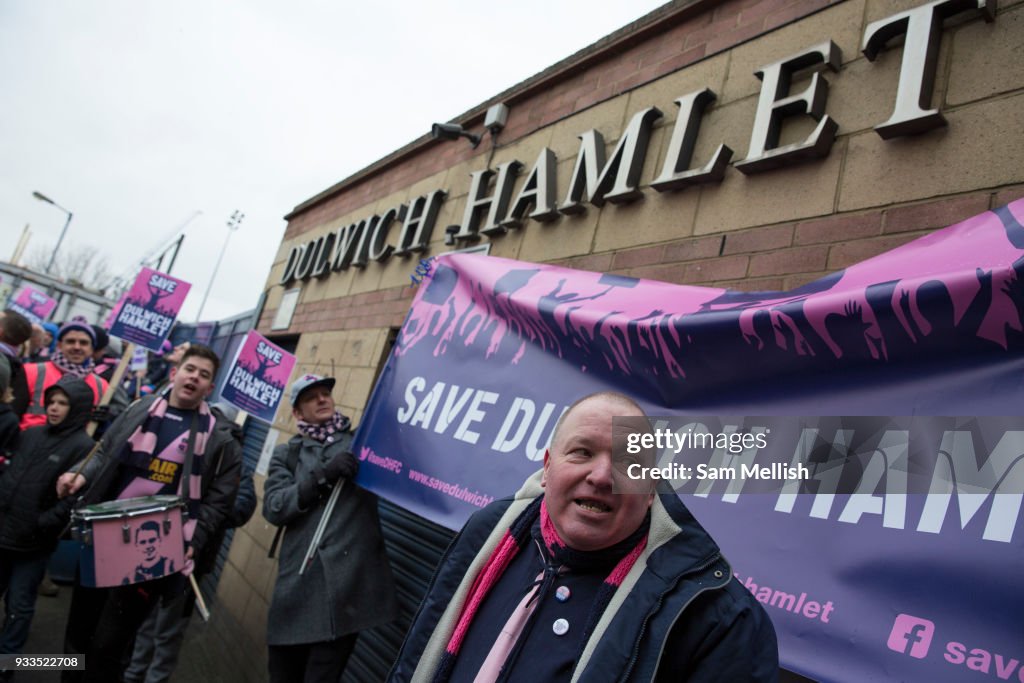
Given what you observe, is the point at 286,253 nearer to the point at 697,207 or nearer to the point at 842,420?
the point at 697,207

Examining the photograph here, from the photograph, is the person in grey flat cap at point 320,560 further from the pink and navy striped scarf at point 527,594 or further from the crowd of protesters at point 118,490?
the pink and navy striped scarf at point 527,594

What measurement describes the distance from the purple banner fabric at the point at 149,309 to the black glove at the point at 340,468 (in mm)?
5489

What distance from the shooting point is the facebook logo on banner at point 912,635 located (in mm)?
1385

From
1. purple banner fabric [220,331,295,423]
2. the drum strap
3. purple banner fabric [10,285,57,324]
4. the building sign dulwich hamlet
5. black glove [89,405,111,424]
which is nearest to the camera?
the building sign dulwich hamlet

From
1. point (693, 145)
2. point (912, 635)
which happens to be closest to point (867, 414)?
point (912, 635)

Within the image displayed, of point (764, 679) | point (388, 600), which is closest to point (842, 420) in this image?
point (764, 679)

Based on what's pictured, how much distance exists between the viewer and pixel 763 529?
5.72 feet

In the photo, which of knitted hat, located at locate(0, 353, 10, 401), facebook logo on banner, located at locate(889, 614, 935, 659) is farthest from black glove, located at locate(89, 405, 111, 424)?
facebook logo on banner, located at locate(889, 614, 935, 659)

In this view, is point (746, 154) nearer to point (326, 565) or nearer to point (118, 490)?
point (326, 565)

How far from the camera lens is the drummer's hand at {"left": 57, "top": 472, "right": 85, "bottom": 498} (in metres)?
3.16

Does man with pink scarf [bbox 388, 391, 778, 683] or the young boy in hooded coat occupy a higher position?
man with pink scarf [bbox 388, 391, 778, 683]

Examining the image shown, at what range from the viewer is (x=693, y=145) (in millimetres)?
Result: 3170

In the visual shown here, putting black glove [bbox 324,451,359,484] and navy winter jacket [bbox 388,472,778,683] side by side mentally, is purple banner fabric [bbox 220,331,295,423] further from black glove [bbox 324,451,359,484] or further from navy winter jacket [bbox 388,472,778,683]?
navy winter jacket [bbox 388,472,778,683]

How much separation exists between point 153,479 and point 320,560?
1032 millimetres
